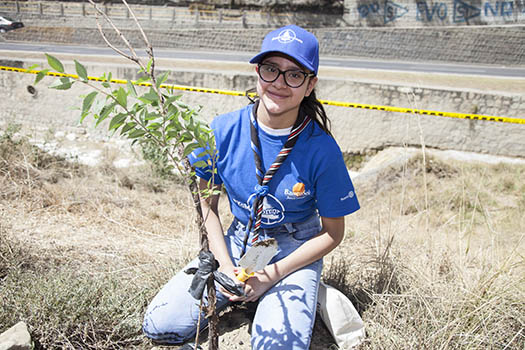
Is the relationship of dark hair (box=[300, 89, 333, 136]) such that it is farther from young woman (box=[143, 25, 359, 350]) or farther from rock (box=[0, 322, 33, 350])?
rock (box=[0, 322, 33, 350])

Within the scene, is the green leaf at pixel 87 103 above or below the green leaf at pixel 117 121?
above

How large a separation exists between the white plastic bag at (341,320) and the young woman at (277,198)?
12 cm

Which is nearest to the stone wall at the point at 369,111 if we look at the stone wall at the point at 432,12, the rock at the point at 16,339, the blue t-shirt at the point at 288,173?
the blue t-shirt at the point at 288,173

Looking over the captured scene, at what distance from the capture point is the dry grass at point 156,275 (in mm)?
1948

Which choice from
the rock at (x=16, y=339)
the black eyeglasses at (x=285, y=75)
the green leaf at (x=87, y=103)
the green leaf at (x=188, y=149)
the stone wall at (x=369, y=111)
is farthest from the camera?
the stone wall at (x=369, y=111)

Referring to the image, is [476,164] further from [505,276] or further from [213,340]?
[213,340]

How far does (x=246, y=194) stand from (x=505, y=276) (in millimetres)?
1400

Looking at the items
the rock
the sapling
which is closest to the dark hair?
the sapling

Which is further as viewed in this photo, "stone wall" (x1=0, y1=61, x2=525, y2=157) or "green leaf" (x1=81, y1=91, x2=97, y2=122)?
"stone wall" (x1=0, y1=61, x2=525, y2=157)

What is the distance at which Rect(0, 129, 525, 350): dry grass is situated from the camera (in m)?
1.95

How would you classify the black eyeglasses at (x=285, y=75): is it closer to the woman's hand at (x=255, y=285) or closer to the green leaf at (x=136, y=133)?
the green leaf at (x=136, y=133)

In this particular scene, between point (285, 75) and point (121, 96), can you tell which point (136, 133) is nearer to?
point (121, 96)

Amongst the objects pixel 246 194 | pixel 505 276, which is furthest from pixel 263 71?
pixel 505 276

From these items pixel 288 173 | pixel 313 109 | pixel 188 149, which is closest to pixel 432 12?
pixel 313 109
